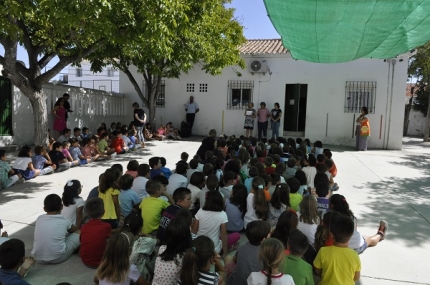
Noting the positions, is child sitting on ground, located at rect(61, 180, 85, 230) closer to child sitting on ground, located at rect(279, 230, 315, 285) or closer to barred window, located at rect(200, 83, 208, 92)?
child sitting on ground, located at rect(279, 230, 315, 285)

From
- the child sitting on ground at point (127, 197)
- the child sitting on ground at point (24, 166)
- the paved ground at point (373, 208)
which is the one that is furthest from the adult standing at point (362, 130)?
the child sitting on ground at point (24, 166)

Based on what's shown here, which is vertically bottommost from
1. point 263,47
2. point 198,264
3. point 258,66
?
point 198,264

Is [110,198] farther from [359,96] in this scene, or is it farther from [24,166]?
[359,96]

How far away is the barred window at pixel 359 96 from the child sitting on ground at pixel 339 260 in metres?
11.7

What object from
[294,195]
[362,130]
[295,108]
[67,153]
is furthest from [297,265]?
[295,108]

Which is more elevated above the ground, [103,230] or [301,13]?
[301,13]

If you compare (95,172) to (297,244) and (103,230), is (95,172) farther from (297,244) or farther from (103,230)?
(297,244)

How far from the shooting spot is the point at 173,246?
8.77 feet

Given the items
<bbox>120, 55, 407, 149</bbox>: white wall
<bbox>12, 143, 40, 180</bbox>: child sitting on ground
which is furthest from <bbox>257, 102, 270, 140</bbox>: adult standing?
<bbox>12, 143, 40, 180</bbox>: child sitting on ground

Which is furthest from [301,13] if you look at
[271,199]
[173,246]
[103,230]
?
[103,230]

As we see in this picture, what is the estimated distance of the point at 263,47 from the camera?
15.8 metres

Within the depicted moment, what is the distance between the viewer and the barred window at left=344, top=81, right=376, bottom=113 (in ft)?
43.5

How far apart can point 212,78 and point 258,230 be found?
12.9 meters

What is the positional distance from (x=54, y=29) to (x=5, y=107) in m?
4.37
